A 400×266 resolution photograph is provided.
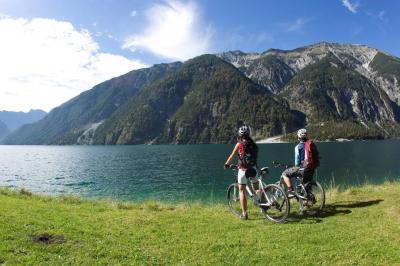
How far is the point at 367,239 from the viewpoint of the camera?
10.8 meters

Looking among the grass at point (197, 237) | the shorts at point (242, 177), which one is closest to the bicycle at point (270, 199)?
the shorts at point (242, 177)

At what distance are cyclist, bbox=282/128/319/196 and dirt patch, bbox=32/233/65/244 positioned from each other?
29.6 feet

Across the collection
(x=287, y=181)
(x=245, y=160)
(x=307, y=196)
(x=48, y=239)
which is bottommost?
(x=48, y=239)

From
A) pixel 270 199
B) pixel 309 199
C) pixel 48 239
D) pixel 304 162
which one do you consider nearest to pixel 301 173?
pixel 304 162

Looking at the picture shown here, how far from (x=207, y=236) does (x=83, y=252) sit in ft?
12.9

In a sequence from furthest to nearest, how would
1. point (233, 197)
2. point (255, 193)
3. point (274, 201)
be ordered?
1. point (233, 197)
2. point (255, 193)
3. point (274, 201)

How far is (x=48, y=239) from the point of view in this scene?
11086mm

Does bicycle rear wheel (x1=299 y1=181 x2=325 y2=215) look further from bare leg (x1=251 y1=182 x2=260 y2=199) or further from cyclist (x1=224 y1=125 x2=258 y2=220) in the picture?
cyclist (x1=224 y1=125 x2=258 y2=220)

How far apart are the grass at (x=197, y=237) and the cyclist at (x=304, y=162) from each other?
5.09ft

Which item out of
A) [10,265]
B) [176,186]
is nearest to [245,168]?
[10,265]

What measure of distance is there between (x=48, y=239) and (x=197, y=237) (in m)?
4.63

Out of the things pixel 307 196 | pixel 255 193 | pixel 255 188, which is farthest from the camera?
pixel 307 196

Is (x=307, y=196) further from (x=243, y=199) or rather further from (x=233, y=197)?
(x=233, y=197)

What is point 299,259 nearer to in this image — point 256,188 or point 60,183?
point 256,188
